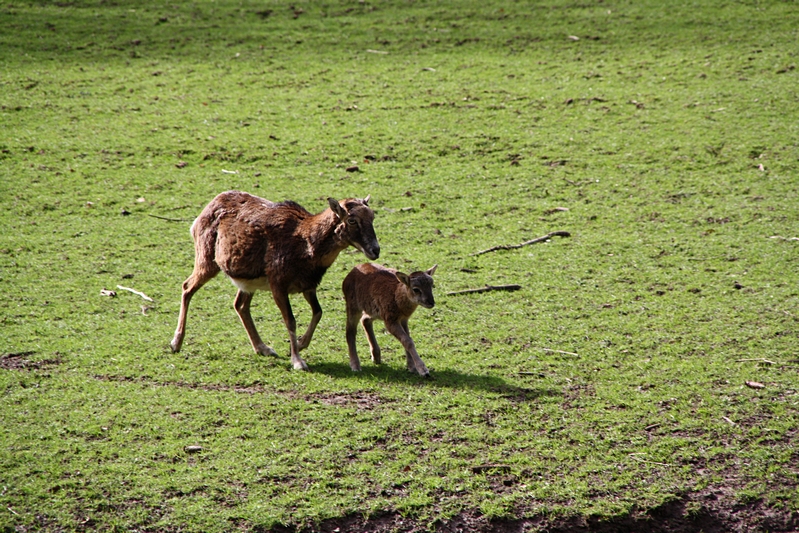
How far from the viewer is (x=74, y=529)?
5.82 m

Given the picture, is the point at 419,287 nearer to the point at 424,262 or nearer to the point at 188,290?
the point at 188,290

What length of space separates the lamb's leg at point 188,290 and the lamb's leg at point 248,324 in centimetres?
39

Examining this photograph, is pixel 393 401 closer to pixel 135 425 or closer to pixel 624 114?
pixel 135 425

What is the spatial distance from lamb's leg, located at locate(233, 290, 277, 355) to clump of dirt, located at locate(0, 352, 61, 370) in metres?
1.83

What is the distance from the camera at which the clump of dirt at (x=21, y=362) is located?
810 cm

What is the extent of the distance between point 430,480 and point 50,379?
3830 mm

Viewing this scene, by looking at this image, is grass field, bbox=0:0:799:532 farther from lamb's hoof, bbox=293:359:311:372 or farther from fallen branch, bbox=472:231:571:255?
fallen branch, bbox=472:231:571:255

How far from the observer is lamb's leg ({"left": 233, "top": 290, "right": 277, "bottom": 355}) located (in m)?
8.59

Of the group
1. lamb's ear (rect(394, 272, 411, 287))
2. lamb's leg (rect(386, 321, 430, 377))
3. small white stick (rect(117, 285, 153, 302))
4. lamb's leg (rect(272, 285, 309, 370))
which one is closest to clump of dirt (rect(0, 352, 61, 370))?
small white stick (rect(117, 285, 153, 302))

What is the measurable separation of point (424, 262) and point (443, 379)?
3.27m

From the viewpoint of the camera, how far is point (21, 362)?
8211mm

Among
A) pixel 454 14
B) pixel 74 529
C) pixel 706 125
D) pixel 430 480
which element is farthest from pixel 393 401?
pixel 454 14

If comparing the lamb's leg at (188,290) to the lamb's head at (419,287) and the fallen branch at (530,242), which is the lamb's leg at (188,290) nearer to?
the lamb's head at (419,287)

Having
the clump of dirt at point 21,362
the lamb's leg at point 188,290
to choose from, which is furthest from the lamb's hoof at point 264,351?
the clump of dirt at point 21,362
